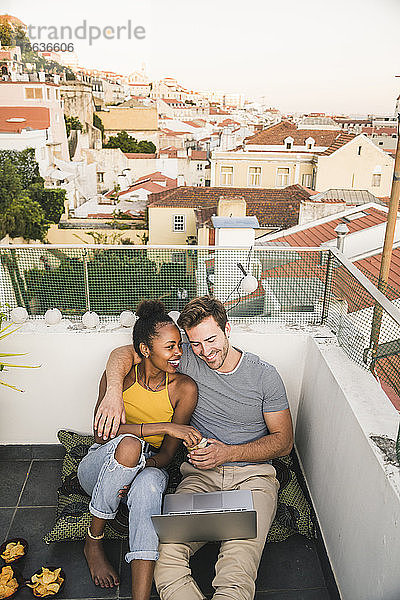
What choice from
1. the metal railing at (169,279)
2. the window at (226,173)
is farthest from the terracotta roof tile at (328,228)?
the window at (226,173)

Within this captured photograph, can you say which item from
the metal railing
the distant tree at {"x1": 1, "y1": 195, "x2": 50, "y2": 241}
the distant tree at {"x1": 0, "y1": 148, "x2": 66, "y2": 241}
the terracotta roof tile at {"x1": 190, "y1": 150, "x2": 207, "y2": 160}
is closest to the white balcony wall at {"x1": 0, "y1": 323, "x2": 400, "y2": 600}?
the metal railing

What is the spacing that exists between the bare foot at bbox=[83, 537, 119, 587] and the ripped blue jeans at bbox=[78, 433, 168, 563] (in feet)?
0.46

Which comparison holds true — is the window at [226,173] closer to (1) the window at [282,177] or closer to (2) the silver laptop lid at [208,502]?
(1) the window at [282,177]

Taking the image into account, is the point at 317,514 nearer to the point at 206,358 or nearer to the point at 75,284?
the point at 206,358

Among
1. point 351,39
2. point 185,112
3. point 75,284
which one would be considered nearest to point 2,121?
point 185,112

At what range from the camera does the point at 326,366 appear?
6.43ft

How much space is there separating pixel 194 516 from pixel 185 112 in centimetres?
3818

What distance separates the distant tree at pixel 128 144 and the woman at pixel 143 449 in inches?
1301

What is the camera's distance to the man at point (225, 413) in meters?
1.79

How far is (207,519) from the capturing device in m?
1.55

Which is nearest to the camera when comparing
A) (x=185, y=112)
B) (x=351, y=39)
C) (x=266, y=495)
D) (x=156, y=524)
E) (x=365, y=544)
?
(x=365, y=544)

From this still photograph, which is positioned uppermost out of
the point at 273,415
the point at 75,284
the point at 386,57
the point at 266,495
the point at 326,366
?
the point at 386,57

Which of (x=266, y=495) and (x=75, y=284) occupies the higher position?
(x=75, y=284)

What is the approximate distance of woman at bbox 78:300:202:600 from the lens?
5.30ft
